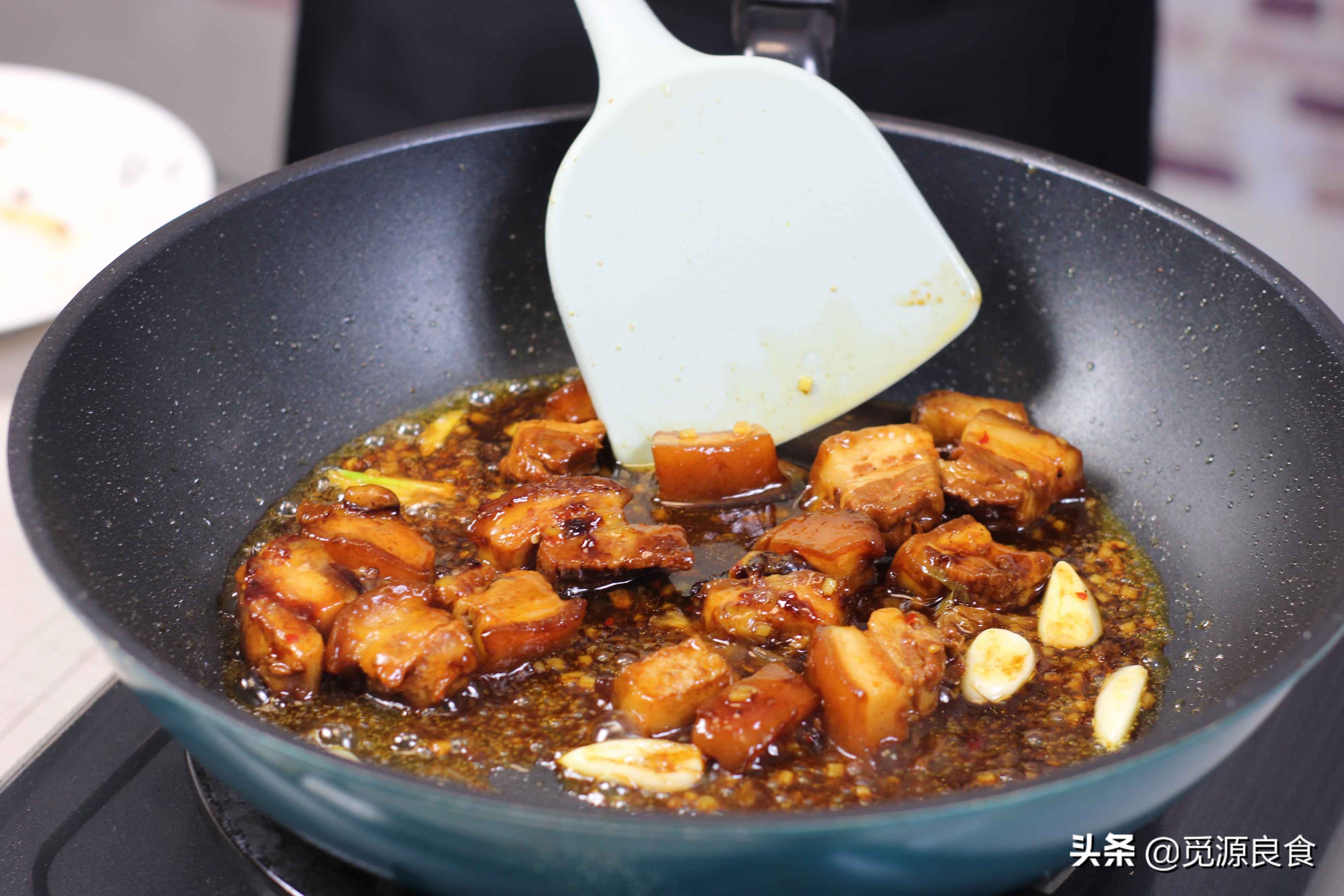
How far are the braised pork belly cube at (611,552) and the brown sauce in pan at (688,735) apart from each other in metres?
0.04

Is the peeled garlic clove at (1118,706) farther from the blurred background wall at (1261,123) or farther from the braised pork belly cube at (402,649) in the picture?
the blurred background wall at (1261,123)

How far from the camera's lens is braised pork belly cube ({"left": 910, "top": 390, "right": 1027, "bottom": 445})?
148cm

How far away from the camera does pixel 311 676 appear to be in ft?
3.62

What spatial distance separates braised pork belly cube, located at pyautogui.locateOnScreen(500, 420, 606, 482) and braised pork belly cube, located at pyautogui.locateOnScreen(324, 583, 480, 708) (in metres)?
0.30

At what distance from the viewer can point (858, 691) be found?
40.9 inches

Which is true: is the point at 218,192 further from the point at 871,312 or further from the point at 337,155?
the point at 871,312

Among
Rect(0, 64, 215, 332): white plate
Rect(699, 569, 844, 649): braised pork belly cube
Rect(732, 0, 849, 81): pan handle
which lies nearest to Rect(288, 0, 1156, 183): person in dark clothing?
Rect(0, 64, 215, 332): white plate

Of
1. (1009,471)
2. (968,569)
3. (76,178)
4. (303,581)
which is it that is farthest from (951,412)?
(76,178)

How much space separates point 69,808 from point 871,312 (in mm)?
967

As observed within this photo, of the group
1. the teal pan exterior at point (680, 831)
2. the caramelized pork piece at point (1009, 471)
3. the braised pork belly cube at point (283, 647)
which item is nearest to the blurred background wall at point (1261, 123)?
the caramelized pork piece at point (1009, 471)

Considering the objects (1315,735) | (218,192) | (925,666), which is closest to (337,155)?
(218,192)

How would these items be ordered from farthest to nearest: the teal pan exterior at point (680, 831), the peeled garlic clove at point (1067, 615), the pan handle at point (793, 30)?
the pan handle at point (793, 30) → the peeled garlic clove at point (1067, 615) → the teal pan exterior at point (680, 831)

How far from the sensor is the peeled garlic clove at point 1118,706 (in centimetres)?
111

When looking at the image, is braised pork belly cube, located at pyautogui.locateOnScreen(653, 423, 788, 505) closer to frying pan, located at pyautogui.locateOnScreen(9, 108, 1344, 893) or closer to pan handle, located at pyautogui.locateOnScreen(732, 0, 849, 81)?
frying pan, located at pyautogui.locateOnScreen(9, 108, 1344, 893)
